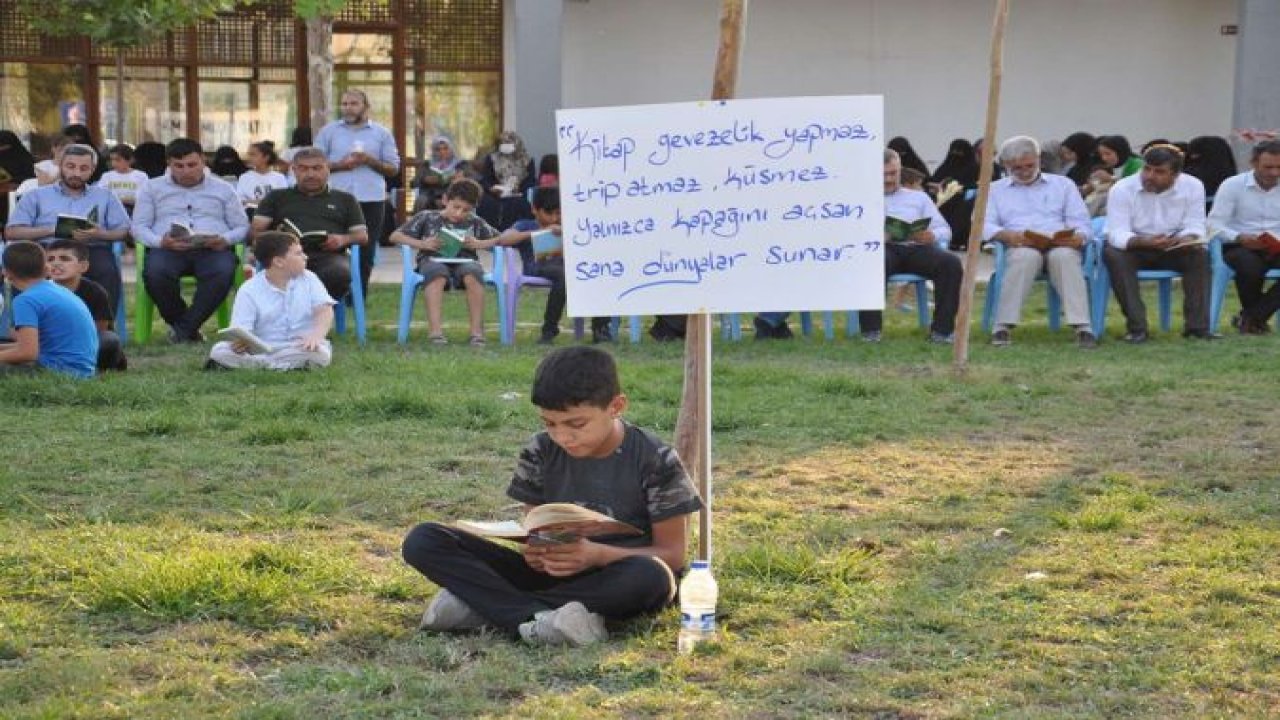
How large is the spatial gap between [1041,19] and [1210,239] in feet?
34.8

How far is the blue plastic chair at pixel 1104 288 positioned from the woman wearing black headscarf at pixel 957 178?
5616 mm

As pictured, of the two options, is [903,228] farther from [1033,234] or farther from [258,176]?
[258,176]

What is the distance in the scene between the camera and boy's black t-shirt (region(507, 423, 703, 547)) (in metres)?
5.08

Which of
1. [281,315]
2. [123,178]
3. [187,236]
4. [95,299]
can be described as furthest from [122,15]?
[123,178]

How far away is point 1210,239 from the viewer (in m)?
13.0

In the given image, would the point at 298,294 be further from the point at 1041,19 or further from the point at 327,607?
the point at 1041,19

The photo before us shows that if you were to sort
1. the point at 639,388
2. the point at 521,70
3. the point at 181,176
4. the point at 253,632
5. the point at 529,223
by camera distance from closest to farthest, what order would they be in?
the point at 253,632, the point at 639,388, the point at 181,176, the point at 529,223, the point at 521,70

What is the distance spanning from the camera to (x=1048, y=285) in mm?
13109

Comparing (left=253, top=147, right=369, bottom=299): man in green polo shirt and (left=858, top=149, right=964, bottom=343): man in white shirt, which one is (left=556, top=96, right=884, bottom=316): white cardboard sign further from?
(left=253, top=147, right=369, bottom=299): man in green polo shirt

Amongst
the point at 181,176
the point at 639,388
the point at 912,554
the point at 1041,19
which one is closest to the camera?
the point at 912,554

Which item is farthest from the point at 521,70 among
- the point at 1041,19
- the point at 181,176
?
the point at 181,176

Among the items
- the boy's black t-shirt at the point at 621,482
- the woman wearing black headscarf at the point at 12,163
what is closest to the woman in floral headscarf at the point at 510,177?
the woman wearing black headscarf at the point at 12,163

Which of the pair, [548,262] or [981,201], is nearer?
[981,201]

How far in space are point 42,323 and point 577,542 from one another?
5.68 metres
